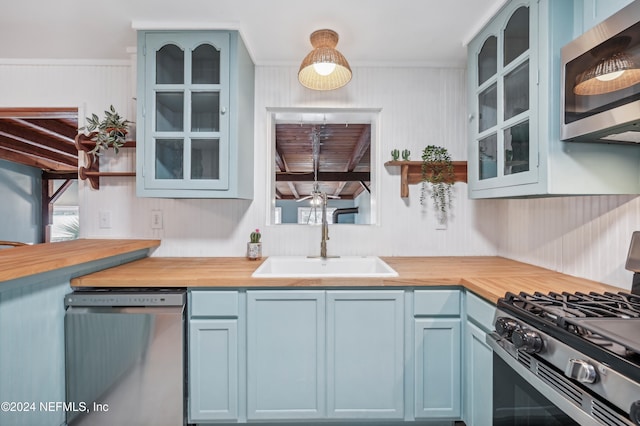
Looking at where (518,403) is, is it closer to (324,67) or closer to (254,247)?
(254,247)

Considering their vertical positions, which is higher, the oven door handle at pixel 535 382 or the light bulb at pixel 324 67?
the light bulb at pixel 324 67

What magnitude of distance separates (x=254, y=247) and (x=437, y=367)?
1.21m

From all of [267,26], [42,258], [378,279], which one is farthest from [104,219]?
[378,279]

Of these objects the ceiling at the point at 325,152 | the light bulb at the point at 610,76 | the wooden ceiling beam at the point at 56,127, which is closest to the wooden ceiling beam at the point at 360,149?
the ceiling at the point at 325,152

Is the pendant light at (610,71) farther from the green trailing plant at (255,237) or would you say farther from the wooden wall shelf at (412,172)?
the green trailing plant at (255,237)

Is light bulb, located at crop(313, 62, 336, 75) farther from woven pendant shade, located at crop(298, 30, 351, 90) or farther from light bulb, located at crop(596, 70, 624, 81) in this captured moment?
light bulb, located at crop(596, 70, 624, 81)

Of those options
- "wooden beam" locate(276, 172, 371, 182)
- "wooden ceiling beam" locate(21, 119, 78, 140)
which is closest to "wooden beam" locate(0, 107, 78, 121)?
"wooden ceiling beam" locate(21, 119, 78, 140)

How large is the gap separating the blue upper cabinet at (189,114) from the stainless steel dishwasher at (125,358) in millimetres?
605

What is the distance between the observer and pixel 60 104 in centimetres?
207

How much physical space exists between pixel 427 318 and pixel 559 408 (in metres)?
0.69

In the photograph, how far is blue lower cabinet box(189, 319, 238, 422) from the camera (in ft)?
4.75

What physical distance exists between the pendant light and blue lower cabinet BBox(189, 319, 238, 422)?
1.69 meters

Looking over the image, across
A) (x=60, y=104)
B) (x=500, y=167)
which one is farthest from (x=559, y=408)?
(x=60, y=104)

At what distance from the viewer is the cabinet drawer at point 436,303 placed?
1.48 metres
